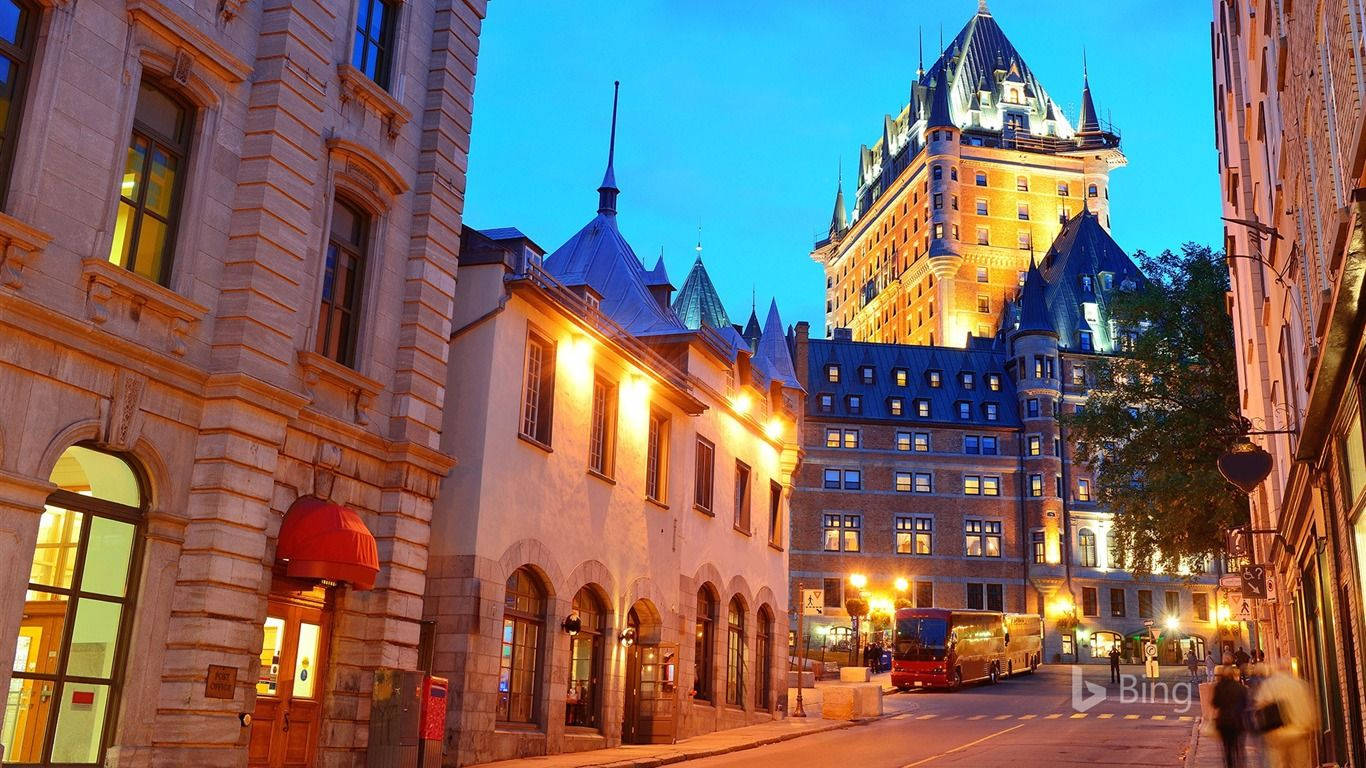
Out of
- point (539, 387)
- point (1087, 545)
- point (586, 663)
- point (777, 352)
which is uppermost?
point (777, 352)

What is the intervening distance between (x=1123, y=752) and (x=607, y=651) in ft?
33.6

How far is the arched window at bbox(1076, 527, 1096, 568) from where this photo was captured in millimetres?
83812

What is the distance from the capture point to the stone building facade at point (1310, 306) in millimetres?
10562

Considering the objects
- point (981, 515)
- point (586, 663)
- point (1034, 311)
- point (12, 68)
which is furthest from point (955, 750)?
point (1034, 311)

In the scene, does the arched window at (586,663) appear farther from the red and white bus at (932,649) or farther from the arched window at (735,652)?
the red and white bus at (932,649)

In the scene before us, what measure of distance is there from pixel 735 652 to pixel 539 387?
12.0m

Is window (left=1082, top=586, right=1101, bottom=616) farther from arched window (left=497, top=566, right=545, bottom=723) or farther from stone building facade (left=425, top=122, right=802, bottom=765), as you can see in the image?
arched window (left=497, top=566, right=545, bottom=723)

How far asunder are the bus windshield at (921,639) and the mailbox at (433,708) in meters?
38.4

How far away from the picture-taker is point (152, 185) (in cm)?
1391

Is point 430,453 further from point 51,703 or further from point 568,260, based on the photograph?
point 568,260

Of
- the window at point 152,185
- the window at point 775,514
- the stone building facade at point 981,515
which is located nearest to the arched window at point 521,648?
the window at point 152,185

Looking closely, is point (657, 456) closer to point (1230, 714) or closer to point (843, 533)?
point (1230, 714)

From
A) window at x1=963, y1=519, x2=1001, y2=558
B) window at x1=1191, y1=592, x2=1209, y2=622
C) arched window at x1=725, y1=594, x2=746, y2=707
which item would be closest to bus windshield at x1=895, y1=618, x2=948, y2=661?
arched window at x1=725, y1=594, x2=746, y2=707

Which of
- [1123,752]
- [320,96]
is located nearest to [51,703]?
[320,96]
